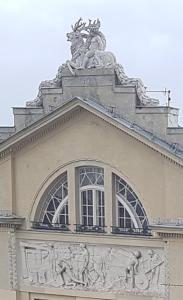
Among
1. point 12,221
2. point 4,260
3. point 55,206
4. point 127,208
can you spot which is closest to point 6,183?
point 12,221

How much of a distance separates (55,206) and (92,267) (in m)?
1.96

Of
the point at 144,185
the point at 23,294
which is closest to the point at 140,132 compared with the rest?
the point at 144,185

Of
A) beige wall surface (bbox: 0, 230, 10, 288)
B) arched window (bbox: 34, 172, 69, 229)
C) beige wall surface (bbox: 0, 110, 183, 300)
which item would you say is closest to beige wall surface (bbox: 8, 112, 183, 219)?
beige wall surface (bbox: 0, 110, 183, 300)

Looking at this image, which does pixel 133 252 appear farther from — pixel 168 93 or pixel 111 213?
pixel 168 93

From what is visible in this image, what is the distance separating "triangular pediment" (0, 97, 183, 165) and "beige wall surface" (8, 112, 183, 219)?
8.0 inches

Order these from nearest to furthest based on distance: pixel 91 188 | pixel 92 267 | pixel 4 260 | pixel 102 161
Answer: pixel 102 161, pixel 92 267, pixel 91 188, pixel 4 260

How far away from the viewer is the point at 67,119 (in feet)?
60.5

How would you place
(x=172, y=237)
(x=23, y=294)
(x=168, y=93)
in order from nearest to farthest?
(x=172, y=237) → (x=168, y=93) → (x=23, y=294)

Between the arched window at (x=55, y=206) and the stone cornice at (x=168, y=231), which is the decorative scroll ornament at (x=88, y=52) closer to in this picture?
the arched window at (x=55, y=206)

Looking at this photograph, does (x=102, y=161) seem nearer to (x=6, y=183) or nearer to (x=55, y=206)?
(x=55, y=206)

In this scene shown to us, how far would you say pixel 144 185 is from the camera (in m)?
17.5

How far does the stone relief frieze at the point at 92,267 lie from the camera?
17.6 meters

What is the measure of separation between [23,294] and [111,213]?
3.61 m

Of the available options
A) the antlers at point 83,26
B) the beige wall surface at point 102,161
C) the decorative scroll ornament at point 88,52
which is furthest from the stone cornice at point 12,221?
the antlers at point 83,26
